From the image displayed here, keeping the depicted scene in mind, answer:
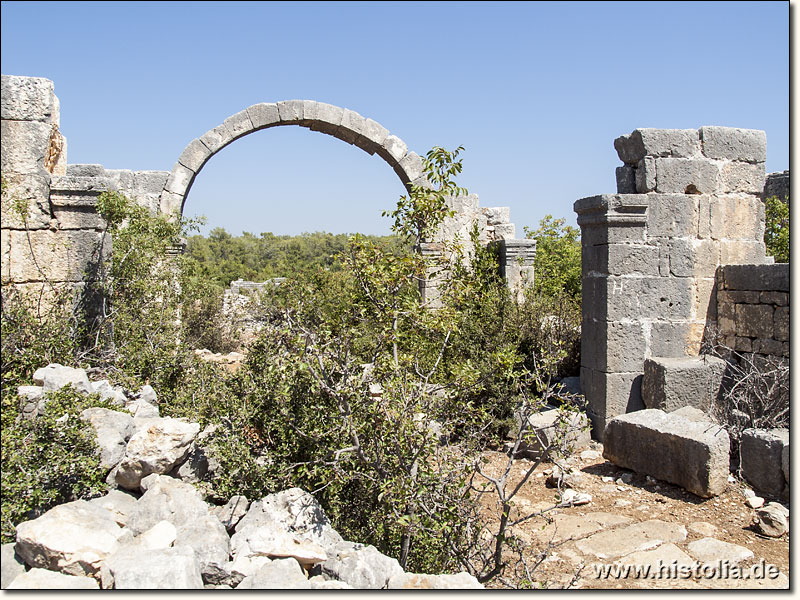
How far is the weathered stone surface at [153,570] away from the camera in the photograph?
2.57 meters

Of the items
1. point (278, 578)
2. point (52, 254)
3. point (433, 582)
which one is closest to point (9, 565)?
point (278, 578)

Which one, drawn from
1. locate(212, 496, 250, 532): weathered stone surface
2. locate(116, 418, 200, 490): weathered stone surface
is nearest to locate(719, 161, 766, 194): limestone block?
locate(212, 496, 250, 532): weathered stone surface

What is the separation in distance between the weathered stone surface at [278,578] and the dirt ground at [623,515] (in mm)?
1209

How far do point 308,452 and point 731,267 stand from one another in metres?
4.53

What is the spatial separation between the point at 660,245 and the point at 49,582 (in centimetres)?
549

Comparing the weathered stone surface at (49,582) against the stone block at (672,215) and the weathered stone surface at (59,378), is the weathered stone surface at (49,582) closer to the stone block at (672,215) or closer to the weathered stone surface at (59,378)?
the weathered stone surface at (59,378)

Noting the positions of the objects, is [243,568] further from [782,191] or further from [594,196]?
[782,191]

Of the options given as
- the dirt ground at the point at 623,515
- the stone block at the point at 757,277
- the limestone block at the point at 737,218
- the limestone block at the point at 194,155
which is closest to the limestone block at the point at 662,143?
the limestone block at the point at 737,218

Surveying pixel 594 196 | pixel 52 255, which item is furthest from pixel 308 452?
pixel 594 196

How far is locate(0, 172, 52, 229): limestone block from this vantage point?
17.0 feet

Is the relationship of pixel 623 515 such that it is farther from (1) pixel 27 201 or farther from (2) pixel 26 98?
(2) pixel 26 98

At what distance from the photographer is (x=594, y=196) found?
20.4ft

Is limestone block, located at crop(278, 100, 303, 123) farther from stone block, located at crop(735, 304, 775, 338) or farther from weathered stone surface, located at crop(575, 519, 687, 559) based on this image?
weathered stone surface, located at crop(575, 519, 687, 559)

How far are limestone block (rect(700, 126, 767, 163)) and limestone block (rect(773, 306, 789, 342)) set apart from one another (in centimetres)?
163
